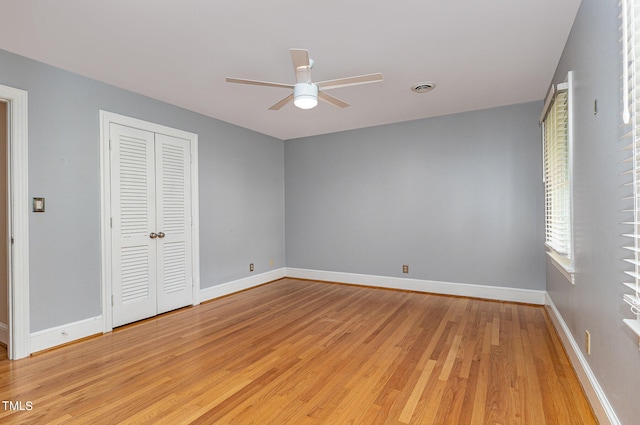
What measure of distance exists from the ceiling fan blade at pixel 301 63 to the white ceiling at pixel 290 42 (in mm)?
308

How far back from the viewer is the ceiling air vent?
3404 mm

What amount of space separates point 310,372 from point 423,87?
2999 millimetres

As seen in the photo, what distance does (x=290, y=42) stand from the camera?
2555 millimetres

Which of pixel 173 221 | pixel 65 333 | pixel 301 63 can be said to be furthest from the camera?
pixel 173 221

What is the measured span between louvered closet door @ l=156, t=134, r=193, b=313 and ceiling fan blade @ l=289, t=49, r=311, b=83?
227 centimetres

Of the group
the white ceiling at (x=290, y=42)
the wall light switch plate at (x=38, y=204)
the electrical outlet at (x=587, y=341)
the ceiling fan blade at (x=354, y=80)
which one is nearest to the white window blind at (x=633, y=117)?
the electrical outlet at (x=587, y=341)

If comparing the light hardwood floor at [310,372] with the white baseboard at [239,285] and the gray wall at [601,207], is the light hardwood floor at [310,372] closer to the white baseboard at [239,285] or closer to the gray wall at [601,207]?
the gray wall at [601,207]

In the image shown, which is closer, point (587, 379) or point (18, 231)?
point (587, 379)

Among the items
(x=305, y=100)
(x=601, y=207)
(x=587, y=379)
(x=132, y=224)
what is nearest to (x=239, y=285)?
(x=132, y=224)

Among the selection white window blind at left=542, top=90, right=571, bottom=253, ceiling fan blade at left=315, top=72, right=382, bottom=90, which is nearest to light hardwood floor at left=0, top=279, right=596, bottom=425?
white window blind at left=542, top=90, right=571, bottom=253

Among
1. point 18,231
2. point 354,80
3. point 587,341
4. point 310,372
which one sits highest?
point 354,80

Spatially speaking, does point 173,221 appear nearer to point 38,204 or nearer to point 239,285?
point 38,204

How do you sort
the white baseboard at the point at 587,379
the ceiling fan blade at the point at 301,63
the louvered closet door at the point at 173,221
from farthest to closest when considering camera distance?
the louvered closet door at the point at 173,221
the ceiling fan blade at the point at 301,63
the white baseboard at the point at 587,379

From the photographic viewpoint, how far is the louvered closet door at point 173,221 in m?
3.88
